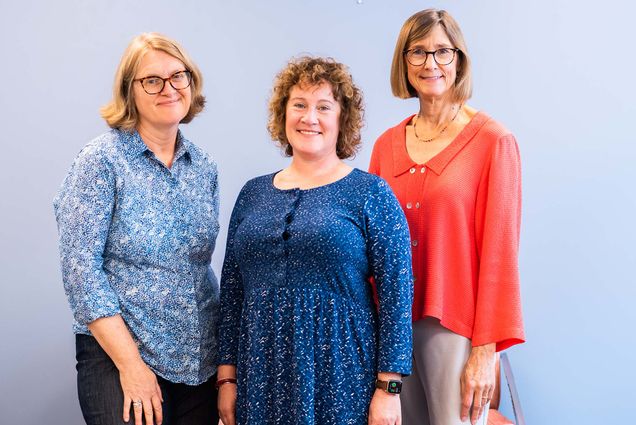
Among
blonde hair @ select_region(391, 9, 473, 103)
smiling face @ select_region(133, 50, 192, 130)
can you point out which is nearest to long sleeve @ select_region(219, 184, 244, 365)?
smiling face @ select_region(133, 50, 192, 130)

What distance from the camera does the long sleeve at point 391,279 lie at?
62.6 inches

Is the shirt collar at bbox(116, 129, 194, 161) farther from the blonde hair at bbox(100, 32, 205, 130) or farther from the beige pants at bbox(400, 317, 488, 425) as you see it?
the beige pants at bbox(400, 317, 488, 425)

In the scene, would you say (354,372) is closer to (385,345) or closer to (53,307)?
(385,345)

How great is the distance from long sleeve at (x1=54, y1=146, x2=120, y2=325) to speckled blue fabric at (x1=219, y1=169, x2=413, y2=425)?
343 millimetres

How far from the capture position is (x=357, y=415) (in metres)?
1.60

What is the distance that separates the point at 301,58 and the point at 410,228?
1.72 feet

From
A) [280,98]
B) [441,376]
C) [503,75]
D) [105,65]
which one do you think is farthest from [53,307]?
[503,75]

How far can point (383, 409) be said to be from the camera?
1.59 meters

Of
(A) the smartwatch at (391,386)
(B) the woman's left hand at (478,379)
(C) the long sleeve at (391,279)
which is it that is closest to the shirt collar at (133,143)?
(C) the long sleeve at (391,279)

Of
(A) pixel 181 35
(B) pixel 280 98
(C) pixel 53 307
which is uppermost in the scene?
(A) pixel 181 35

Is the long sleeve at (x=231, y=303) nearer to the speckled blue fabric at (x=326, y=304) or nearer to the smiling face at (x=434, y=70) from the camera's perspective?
the speckled blue fabric at (x=326, y=304)

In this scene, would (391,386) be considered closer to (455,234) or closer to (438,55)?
(455,234)

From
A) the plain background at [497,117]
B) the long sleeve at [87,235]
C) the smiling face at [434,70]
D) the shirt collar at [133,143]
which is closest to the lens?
the long sleeve at [87,235]

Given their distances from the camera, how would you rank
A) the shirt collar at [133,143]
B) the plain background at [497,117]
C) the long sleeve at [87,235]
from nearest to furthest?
1. the long sleeve at [87,235]
2. the shirt collar at [133,143]
3. the plain background at [497,117]
